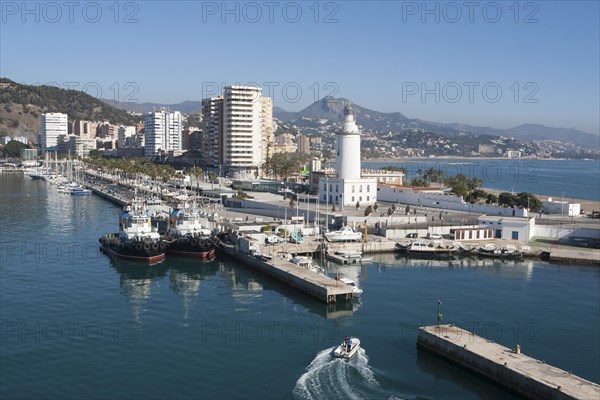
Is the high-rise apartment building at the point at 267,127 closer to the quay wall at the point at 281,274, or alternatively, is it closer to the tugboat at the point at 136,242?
the tugboat at the point at 136,242

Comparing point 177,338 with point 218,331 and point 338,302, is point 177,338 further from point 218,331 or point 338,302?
point 338,302

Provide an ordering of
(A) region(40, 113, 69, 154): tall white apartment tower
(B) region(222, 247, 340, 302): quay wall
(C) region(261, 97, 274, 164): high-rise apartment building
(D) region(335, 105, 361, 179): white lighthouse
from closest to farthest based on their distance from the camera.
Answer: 1. (B) region(222, 247, 340, 302): quay wall
2. (D) region(335, 105, 361, 179): white lighthouse
3. (C) region(261, 97, 274, 164): high-rise apartment building
4. (A) region(40, 113, 69, 154): tall white apartment tower

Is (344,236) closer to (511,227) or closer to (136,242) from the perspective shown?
(511,227)

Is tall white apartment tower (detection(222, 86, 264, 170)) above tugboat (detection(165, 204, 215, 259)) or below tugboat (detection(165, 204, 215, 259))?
above

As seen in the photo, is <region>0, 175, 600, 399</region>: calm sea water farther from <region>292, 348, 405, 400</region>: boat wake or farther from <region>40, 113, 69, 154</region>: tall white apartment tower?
<region>40, 113, 69, 154</region>: tall white apartment tower

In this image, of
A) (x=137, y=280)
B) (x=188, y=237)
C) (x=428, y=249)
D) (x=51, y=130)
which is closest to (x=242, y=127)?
(x=188, y=237)

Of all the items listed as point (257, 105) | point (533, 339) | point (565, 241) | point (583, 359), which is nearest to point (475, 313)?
point (533, 339)

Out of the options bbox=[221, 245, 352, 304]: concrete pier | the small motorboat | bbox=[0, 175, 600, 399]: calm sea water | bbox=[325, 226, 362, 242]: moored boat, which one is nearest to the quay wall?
bbox=[221, 245, 352, 304]: concrete pier
